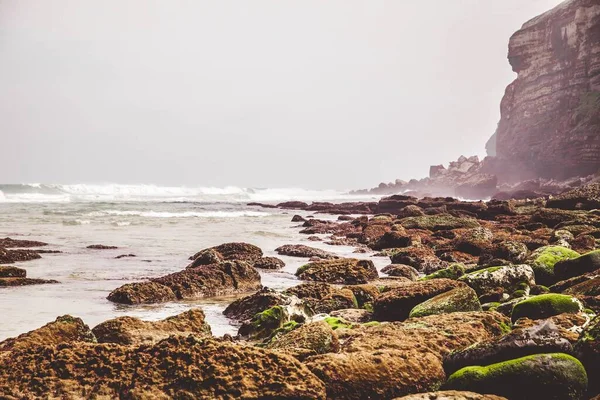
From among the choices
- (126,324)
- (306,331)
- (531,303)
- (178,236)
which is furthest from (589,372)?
(178,236)

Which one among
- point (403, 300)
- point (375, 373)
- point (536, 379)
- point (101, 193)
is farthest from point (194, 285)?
point (101, 193)

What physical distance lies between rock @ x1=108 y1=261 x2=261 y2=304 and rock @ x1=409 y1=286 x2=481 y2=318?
398cm

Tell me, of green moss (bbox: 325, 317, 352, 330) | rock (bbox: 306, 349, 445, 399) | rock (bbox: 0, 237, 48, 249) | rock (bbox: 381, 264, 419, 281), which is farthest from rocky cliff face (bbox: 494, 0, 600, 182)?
rock (bbox: 306, 349, 445, 399)

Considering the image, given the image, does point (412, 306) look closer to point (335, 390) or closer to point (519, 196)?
point (335, 390)

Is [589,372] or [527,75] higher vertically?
[527,75]

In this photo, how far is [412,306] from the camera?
6.69 metres

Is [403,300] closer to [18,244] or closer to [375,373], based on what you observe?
[375,373]

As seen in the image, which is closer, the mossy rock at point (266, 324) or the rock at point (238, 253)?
the mossy rock at point (266, 324)

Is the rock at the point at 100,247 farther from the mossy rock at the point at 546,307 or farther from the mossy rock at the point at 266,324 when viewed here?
the mossy rock at the point at 546,307

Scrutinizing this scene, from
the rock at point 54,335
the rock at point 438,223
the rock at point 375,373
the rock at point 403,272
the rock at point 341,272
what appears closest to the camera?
the rock at point 375,373

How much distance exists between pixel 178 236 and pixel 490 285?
13.7m

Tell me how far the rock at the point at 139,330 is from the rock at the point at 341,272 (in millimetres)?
4939

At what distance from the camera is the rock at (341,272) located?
10.1 m

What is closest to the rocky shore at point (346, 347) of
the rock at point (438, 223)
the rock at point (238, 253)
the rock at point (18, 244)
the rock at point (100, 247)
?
the rock at point (238, 253)
